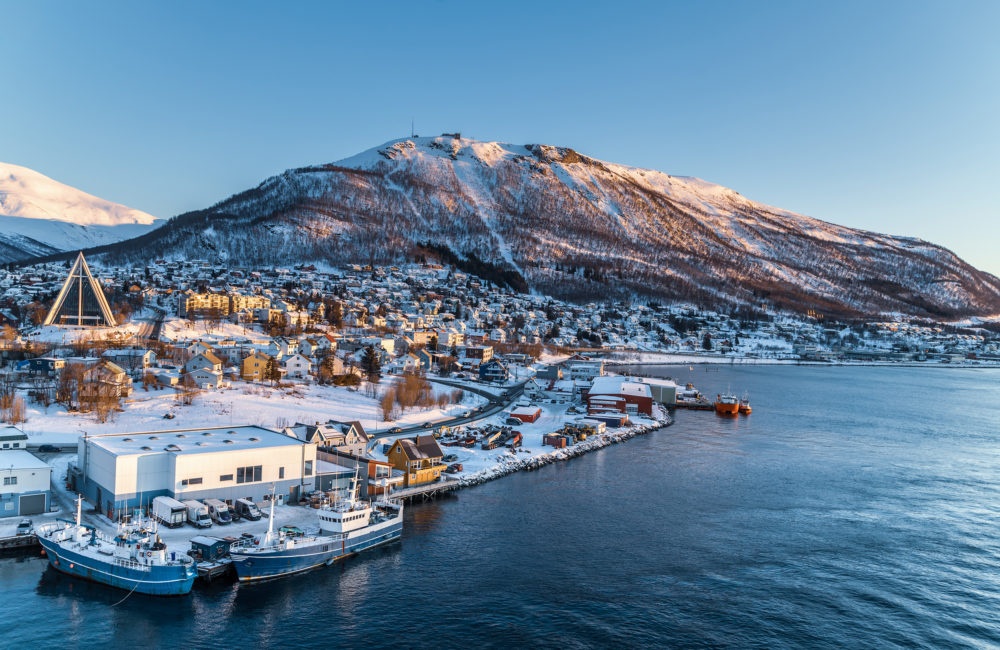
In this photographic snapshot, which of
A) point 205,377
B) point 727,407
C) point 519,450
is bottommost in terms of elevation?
point 519,450

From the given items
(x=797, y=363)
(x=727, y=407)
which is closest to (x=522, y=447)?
(x=727, y=407)

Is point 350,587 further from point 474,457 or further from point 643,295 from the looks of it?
point 643,295

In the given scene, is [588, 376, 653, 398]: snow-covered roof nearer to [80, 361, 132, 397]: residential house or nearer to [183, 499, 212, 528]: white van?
[80, 361, 132, 397]: residential house

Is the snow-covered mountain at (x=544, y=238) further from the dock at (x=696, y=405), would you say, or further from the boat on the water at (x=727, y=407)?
the boat on the water at (x=727, y=407)

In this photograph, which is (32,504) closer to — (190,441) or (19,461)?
(19,461)

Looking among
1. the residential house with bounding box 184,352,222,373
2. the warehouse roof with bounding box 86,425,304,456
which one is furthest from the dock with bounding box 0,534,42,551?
the residential house with bounding box 184,352,222,373

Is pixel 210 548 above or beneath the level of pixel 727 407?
beneath

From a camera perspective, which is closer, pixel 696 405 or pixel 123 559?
pixel 123 559
